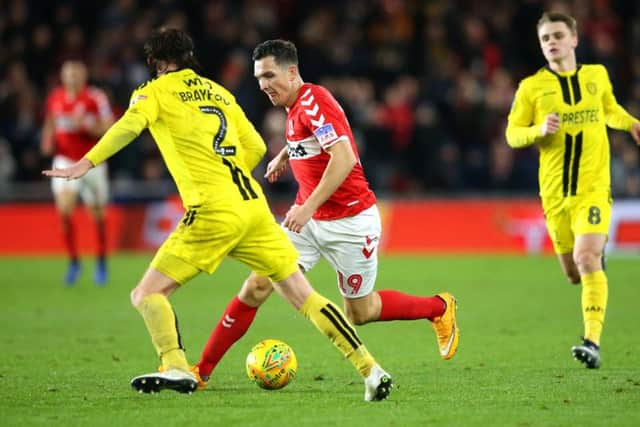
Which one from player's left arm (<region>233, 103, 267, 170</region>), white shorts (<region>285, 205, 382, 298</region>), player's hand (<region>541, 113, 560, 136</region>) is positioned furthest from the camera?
player's hand (<region>541, 113, 560, 136</region>)

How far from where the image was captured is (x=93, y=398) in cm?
689

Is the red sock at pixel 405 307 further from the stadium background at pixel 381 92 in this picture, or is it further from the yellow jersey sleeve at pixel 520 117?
the stadium background at pixel 381 92

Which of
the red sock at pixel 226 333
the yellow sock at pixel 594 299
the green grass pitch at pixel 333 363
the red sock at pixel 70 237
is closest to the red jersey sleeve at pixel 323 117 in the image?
the red sock at pixel 226 333

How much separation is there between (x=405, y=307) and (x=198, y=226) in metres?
1.87

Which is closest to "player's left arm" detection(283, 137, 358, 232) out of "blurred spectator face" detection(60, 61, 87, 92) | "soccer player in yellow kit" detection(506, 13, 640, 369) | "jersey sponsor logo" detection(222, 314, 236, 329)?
"jersey sponsor logo" detection(222, 314, 236, 329)

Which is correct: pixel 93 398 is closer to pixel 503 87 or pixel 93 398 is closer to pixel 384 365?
pixel 384 365

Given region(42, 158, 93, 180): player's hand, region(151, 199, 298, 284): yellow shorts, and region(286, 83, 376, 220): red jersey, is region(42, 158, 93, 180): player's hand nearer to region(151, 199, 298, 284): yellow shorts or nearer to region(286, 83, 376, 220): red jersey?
region(151, 199, 298, 284): yellow shorts

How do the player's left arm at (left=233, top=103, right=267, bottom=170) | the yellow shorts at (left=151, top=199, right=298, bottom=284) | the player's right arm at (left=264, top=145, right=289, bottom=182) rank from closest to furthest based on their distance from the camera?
the yellow shorts at (left=151, top=199, right=298, bottom=284), the player's left arm at (left=233, top=103, right=267, bottom=170), the player's right arm at (left=264, top=145, right=289, bottom=182)

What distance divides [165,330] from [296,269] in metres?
0.85

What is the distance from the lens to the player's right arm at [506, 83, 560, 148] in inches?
329

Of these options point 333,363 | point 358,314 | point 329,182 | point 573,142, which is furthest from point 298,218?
point 573,142

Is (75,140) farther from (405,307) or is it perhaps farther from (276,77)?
(276,77)

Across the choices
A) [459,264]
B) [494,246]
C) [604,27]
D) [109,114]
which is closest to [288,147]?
[109,114]

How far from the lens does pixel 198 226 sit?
6.77 m
